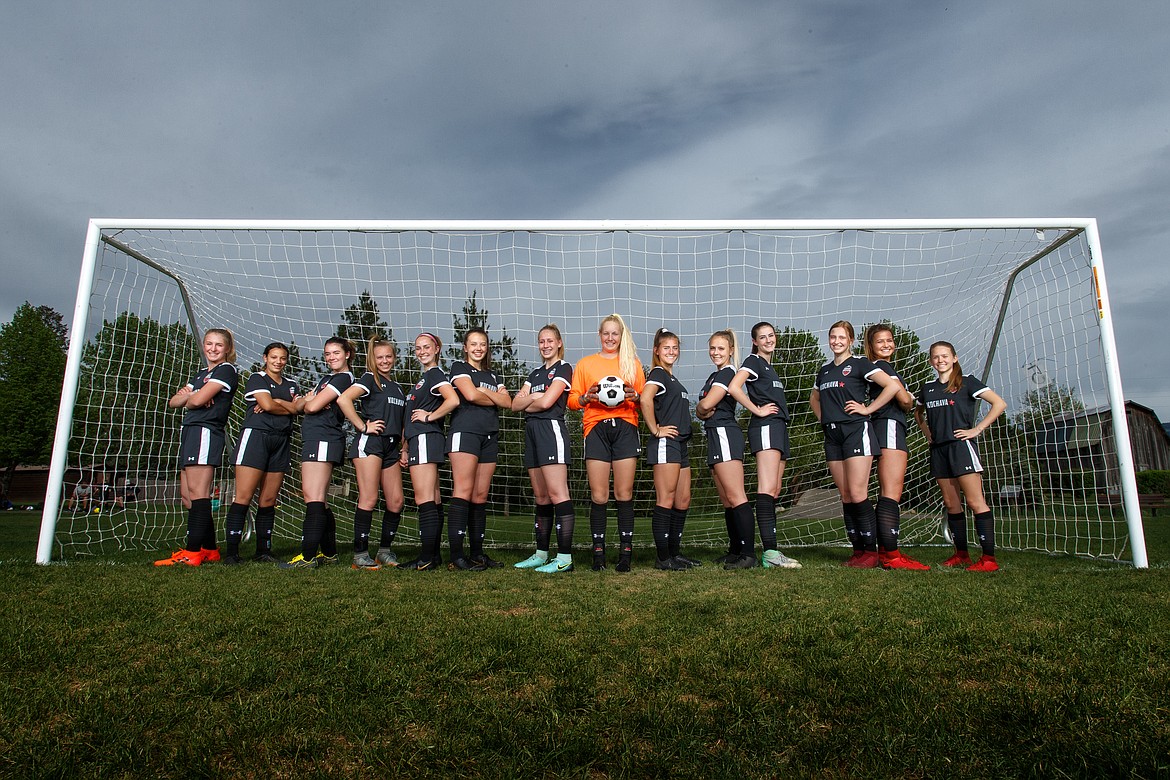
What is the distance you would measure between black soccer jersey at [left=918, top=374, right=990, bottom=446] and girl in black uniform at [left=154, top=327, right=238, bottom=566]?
701 cm

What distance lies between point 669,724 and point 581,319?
648cm

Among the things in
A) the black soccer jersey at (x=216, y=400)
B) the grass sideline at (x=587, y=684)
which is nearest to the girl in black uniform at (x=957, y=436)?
the grass sideline at (x=587, y=684)

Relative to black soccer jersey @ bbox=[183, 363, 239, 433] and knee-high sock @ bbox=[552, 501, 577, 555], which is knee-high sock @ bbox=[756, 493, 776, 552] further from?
black soccer jersey @ bbox=[183, 363, 239, 433]

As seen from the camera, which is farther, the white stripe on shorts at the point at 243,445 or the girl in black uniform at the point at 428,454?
the white stripe on shorts at the point at 243,445

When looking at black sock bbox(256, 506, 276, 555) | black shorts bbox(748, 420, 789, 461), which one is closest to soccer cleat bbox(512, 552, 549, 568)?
black shorts bbox(748, 420, 789, 461)

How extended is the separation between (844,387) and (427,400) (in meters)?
3.93

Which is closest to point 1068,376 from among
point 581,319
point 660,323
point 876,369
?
point 876,369

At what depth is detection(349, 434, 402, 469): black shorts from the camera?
5.99 m

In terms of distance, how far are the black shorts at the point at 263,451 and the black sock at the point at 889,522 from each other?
582 centimetres

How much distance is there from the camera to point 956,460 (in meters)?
6.17

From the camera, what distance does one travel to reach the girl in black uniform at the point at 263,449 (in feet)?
20.1

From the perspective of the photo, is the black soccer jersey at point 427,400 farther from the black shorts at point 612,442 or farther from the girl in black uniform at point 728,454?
the girl in black uniform at point 728,454

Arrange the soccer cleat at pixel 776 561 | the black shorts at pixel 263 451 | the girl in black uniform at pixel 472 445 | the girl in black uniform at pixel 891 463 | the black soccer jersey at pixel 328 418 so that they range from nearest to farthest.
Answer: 1. the girl in black uniform at pixel 472 445
2. the soccer cleat at pixel 776 561
3. the girl in black uniform at pixel 891 463
4. the black soccer jersey at pixel 328 418
5. the black shorts at pixel 263 451

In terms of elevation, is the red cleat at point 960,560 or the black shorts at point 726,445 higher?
the black shorts at point 726,445
